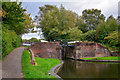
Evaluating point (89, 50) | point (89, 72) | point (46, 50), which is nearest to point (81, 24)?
point (89, 50)

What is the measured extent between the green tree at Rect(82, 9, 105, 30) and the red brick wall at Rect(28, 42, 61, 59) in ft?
100

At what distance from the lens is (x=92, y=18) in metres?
58.3

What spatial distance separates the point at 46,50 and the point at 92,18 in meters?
35.0

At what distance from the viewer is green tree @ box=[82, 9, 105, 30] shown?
57.2m

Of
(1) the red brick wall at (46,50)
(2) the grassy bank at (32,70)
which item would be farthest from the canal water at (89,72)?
(1) the red brick wall at (46,50)

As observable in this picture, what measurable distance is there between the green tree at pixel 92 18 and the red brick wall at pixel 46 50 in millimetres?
30542

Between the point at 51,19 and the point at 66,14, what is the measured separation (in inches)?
184

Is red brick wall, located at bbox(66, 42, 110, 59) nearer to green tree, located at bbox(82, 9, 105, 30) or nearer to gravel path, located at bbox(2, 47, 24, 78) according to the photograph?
gravel path, located at bbox(2, 47, 24, 78)

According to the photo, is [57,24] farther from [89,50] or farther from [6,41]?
[6,41]

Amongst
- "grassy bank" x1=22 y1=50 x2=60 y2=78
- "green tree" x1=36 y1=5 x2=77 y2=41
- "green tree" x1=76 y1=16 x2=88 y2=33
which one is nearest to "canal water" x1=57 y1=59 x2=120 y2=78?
"grassy bank" x1=22 y1=50 x2=60 y2=78

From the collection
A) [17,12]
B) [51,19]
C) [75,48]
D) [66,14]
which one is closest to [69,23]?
[66,14]

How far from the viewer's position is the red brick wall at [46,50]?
28.5 metres

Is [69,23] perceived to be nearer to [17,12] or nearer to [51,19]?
[51,19]

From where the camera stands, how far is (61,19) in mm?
39844
